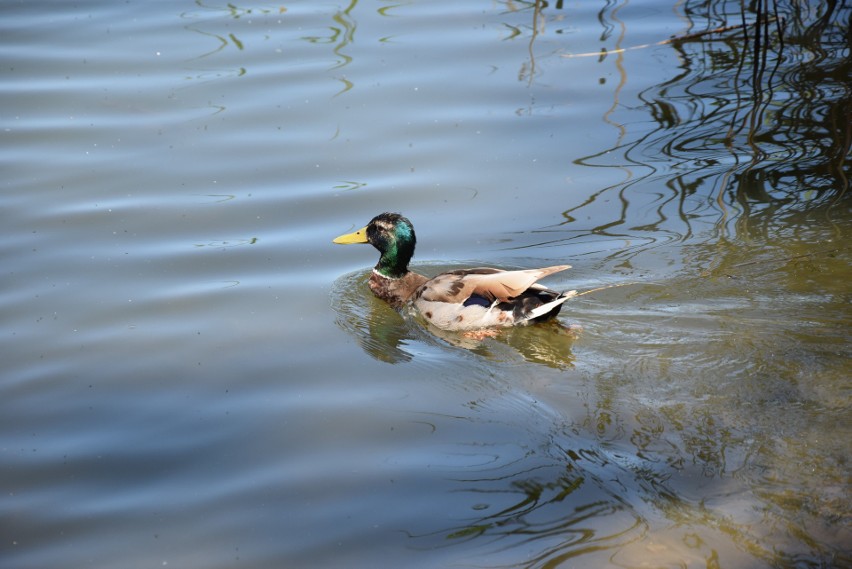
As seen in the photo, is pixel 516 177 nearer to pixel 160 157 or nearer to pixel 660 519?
pixel 160 157

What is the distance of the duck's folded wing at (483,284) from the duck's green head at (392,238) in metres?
0.43

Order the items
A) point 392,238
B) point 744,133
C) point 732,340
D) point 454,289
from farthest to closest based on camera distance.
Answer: point 744,133, point 392,238, point 454,289, point 732,340

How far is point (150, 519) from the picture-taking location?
4812 mm

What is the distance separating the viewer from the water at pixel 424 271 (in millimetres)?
4691

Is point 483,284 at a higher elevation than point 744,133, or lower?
lower

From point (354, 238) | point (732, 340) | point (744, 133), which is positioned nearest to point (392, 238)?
point (354, 238)

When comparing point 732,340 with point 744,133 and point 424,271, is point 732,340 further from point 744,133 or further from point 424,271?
point 744,133

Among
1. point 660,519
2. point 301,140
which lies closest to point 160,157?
point 301,140

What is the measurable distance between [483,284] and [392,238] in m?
0.97

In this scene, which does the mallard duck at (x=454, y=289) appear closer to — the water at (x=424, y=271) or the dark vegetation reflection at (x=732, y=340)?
the water at (x=424, y=271)

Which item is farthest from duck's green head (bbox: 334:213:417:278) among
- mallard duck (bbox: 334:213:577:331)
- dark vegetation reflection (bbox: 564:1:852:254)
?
dark vegetation reflection (bbox: 564:1:852:254)

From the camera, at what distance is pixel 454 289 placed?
704cm

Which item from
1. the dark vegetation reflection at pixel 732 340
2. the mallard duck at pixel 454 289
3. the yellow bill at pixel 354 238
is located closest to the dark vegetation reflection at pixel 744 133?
the dark vegetation reflection at pixel 732 340

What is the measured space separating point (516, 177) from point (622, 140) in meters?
1.15
